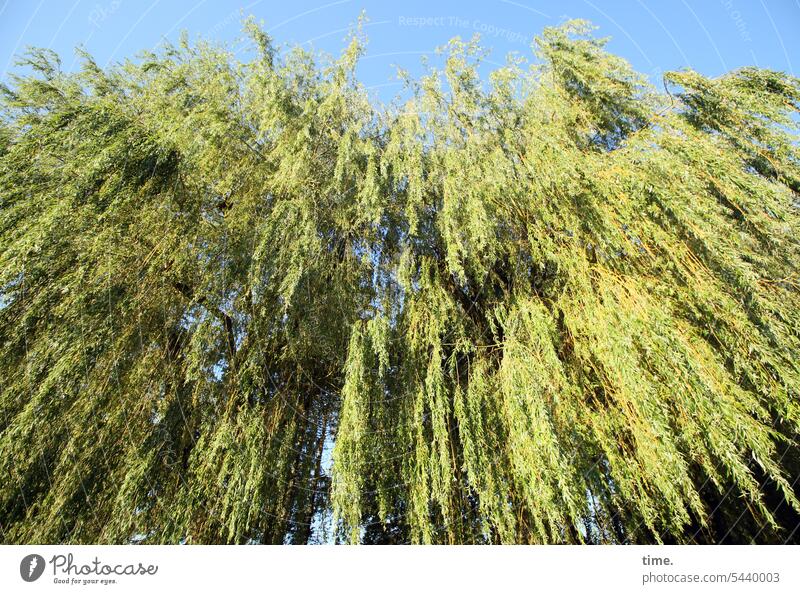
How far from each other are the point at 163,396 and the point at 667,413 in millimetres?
4342

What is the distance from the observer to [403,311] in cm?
451

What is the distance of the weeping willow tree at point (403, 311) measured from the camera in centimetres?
330

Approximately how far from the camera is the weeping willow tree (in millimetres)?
3305
